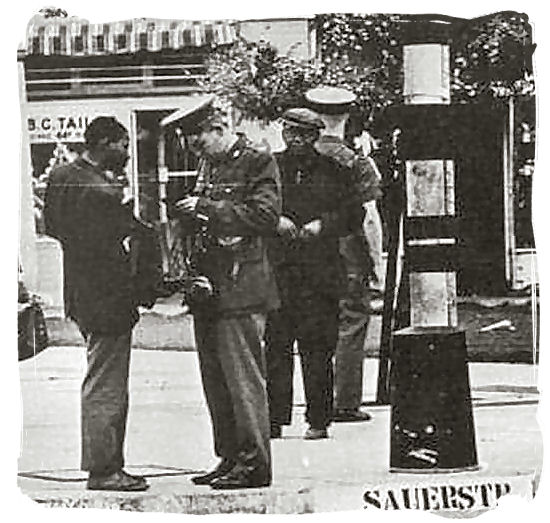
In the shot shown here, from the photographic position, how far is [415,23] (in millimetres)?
1851

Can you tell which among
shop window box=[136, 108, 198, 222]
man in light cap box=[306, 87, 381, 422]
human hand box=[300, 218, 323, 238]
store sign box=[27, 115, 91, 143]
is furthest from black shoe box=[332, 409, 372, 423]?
store sign box=[27, 115, 91, 143]

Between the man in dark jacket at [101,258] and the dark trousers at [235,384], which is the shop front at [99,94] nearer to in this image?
the man in dark jacket at [101,258]

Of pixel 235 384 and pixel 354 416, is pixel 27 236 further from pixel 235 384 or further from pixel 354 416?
pixel 354 416

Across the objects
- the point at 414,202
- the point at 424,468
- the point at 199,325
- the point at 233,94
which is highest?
the point at 233,94

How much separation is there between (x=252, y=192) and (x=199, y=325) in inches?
7.4

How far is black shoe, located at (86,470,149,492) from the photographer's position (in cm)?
187

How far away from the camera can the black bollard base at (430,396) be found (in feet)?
6.07

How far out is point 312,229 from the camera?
1854 millimetres

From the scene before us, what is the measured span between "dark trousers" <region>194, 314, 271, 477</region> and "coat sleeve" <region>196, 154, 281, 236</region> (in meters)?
0.12

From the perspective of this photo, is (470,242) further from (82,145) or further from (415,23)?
(82,145)

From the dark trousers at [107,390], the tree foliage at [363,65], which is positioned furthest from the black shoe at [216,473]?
the tree foliage at [363,65]

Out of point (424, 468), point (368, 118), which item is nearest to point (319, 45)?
point (368, 118)

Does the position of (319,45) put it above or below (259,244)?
above

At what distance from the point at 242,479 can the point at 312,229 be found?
343 mm
